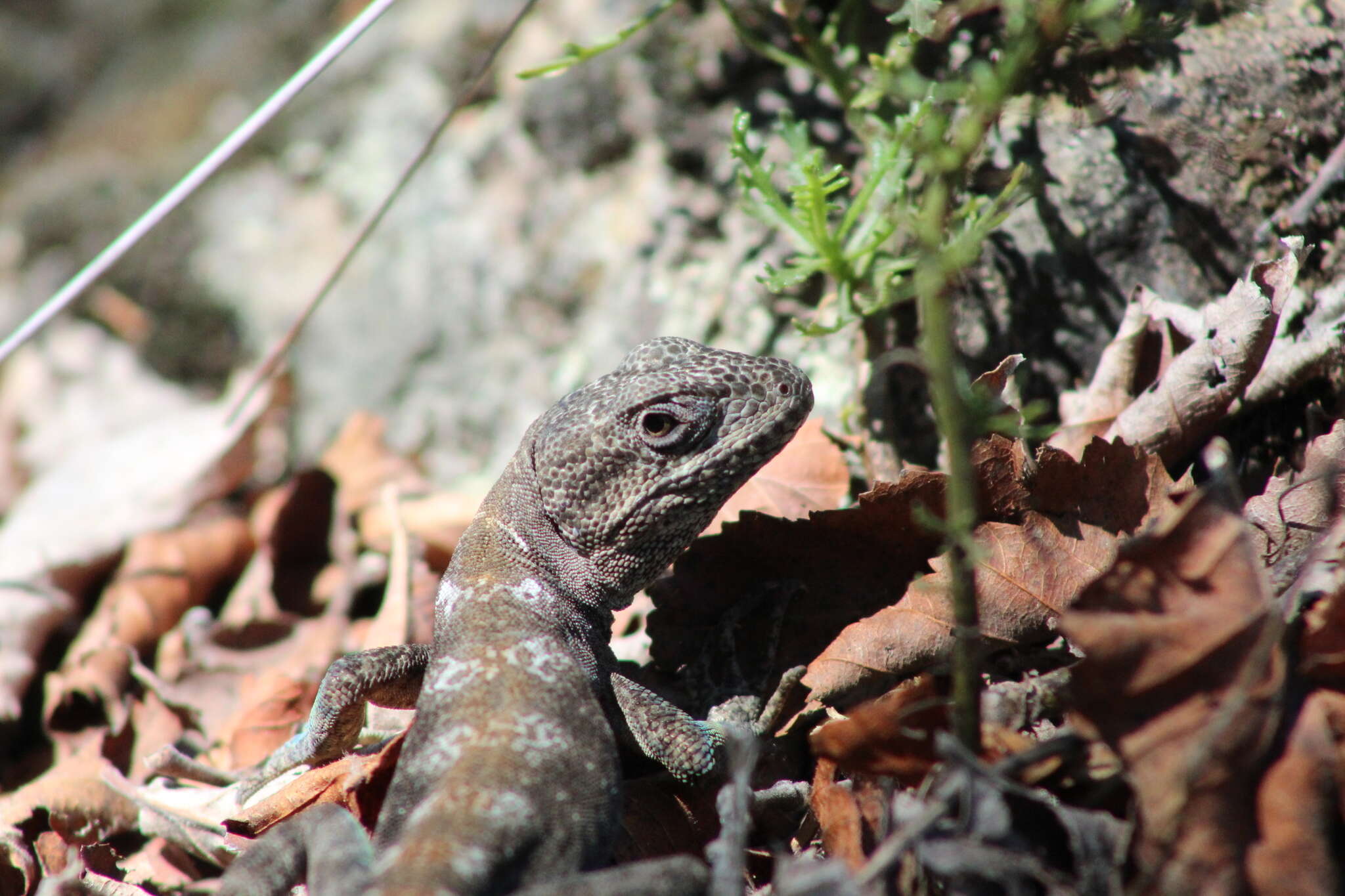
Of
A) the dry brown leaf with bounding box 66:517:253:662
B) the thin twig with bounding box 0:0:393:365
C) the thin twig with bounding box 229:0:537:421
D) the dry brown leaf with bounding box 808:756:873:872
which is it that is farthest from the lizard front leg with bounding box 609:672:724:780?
the thin twig with bounding box 0:0:393:365

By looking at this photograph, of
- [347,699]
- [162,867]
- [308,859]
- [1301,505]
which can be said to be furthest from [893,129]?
[162,867]

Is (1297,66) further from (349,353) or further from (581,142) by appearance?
(349,353)

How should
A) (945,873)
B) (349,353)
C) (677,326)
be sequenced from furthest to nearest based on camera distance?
(349,353) → (677,326) → (945,873)

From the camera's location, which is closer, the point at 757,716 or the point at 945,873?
the point at 945,873

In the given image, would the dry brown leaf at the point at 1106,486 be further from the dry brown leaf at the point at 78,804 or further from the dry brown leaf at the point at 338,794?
the dry brown leaf at the point at 78,804

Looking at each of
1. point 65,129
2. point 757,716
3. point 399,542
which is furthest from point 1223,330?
point 65,129

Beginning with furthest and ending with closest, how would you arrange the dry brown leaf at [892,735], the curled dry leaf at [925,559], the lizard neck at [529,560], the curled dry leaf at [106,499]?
the curled dry leaf at [106,499], the lizard neck at [529,560], the curled dry leaf at [925,559], the dry brown leaf at [892,735]

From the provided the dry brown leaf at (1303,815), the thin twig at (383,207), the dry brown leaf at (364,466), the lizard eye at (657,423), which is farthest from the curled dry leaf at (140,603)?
the dry brown leaf at (1303,815)
